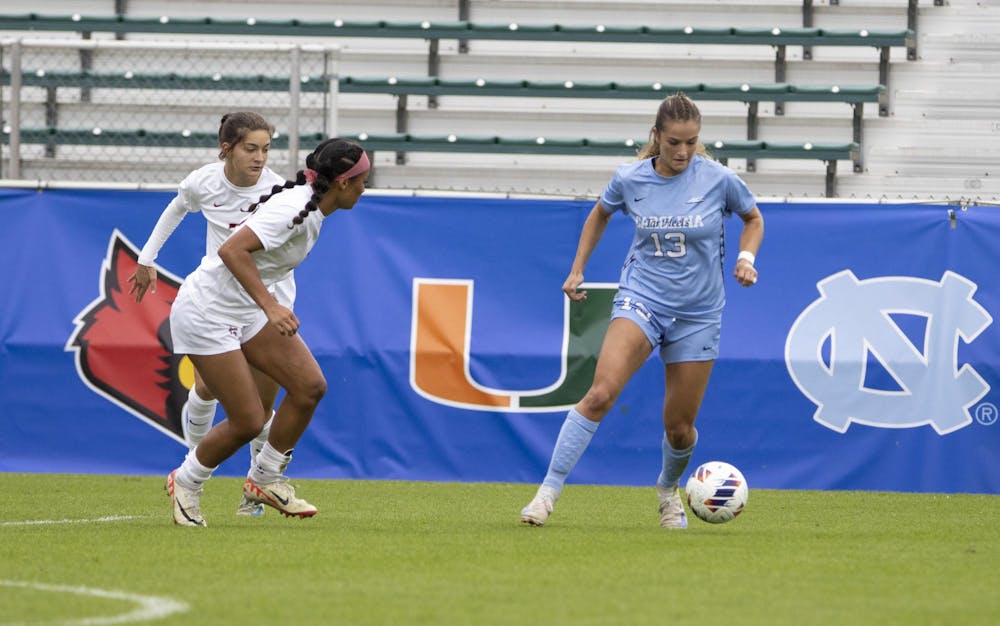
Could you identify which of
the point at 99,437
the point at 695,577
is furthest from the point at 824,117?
the point at 695,577

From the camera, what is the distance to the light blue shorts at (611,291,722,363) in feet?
22.7

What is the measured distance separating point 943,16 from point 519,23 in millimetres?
4092

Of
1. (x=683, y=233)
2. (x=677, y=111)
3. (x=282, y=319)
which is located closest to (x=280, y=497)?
(x=282, y=319)

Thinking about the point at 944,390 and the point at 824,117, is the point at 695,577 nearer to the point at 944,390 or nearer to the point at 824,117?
A: the point at 944,390

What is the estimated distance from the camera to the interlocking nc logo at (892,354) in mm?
9625

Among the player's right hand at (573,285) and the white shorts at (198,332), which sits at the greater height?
the player's right hand at (573,285)

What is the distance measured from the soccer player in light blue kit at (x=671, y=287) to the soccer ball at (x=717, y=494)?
0.20m

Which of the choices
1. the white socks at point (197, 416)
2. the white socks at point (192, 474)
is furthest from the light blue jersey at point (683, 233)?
the white socks at point (197, 416)

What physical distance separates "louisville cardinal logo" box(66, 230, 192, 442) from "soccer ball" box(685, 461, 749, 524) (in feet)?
14.0

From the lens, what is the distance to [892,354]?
967 cm

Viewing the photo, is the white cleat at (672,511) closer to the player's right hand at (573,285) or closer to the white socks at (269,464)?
the player's right hand at (573,285)

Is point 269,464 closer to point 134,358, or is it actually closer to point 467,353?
point 467,353

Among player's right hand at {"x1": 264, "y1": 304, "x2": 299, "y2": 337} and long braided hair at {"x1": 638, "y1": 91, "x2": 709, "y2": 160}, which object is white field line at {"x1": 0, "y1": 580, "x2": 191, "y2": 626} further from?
long braided hair at {"x1": 638, "y1": 91, "x2": 709, "y2": 160}

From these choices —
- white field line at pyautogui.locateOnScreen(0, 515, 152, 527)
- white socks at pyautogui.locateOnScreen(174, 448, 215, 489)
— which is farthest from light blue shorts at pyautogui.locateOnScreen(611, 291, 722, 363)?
white field line at pyautogui.locateOnScreen(0, 515, 152, 527)
